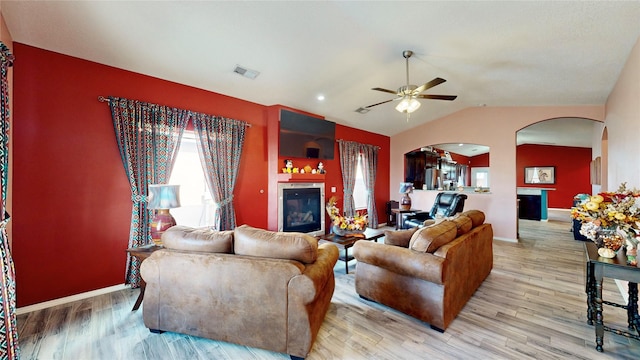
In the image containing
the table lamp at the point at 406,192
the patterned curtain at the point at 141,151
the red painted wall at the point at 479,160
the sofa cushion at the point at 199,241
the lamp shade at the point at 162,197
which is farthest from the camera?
the red painted wall at the point at 479,160

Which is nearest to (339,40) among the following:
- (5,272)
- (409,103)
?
(409,103)

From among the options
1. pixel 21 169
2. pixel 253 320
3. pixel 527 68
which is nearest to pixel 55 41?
pixel 21 169

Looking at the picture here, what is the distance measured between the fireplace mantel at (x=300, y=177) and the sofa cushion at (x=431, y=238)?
2.91 metres

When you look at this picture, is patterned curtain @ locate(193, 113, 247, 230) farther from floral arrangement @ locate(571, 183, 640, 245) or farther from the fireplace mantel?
floral arrangement @ locate(571, 183, 640, 245)

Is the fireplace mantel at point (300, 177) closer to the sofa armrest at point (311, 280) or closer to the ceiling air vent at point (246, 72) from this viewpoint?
the ceiling air vent at point (246, 72)

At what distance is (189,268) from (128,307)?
140 centimetres

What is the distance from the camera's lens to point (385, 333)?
89.3 inches

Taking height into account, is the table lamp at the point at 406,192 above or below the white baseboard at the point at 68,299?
above

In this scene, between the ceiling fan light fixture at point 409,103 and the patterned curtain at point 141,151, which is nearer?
the patterned curtain at point 141,151

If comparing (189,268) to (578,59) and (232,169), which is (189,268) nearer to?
(232,169)

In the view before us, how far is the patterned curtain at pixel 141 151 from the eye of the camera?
3131 mm

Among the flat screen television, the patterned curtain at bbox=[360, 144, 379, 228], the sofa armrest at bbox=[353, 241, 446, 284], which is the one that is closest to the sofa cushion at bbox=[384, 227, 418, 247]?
the sofa armrest at bbox=[353, 241, 446, 284]

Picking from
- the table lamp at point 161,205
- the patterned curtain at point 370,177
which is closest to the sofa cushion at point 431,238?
the table lamp at point 161,205

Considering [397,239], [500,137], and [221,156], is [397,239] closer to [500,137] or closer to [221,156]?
[221,156]
